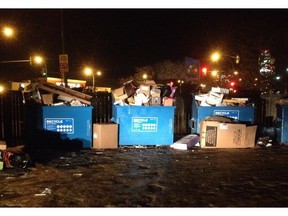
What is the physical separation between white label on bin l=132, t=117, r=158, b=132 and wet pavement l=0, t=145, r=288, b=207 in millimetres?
566

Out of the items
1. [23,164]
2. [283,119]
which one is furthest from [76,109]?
[283,119]

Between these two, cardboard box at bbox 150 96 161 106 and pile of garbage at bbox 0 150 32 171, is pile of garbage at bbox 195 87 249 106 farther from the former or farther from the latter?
pile of garbage at bbox 0 150 32 171

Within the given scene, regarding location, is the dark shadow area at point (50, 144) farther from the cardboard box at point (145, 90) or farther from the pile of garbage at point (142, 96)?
the cardboard box at point (145, 90)

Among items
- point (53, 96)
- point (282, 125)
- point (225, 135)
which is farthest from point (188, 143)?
point (53, 96)

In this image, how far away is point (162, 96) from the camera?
8.70 m

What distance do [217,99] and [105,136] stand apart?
3239 millimetres

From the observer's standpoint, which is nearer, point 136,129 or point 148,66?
point 136,129

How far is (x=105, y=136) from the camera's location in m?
8.03

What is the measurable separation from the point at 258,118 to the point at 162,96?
147 inches

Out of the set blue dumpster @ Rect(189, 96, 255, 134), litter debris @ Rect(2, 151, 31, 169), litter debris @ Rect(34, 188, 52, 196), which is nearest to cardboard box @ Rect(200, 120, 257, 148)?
blue dumpster @ Rect(189, 96, 255, 134)

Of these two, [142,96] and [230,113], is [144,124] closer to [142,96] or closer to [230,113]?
[142,96]

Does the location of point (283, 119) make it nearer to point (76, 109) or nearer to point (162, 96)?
point (162, 96)

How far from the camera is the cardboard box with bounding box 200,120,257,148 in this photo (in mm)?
8055
